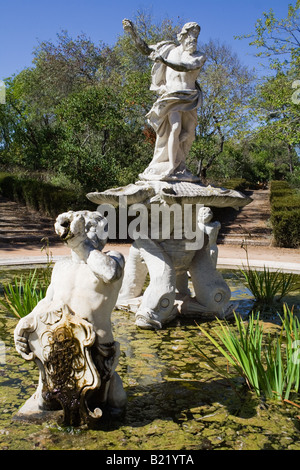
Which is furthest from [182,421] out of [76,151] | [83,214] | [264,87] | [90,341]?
[264,87]

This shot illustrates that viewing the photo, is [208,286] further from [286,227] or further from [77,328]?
[286,227]

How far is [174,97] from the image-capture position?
5457 millimetres

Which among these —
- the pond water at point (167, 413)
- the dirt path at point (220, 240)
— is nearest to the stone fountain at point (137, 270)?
the pond water at point (167, 413)

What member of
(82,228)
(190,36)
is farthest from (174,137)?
(82,228)

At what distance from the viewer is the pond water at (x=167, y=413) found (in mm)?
2496

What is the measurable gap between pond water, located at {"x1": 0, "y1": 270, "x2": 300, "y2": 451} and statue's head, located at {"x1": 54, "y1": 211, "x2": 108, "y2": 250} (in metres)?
1.06

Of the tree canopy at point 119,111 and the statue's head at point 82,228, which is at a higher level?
the tree canopy at point 119,111

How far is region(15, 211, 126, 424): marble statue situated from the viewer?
100.0 inches

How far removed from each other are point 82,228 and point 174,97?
10.9 feet

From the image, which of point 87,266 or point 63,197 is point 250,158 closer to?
point 63,197

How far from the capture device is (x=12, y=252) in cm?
1106

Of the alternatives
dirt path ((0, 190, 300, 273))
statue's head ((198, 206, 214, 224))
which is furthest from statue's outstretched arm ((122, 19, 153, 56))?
dirt path ((0, 190, 300, 273))

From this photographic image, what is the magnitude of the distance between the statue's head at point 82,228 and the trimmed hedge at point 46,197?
12257 mm

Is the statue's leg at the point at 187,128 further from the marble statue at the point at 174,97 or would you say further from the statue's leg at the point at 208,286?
the statue's leg at the point at 208,286
